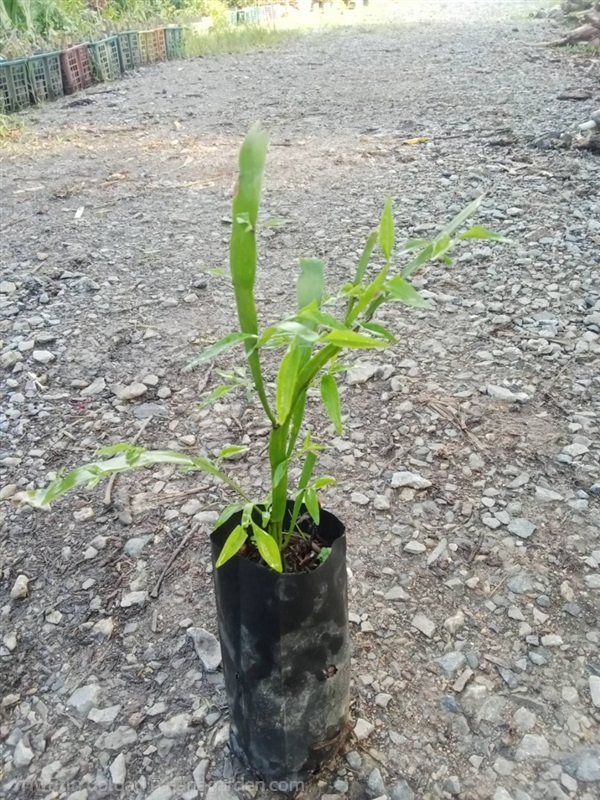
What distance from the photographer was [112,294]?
113 inches

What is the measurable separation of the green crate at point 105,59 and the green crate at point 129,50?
0.12 meters

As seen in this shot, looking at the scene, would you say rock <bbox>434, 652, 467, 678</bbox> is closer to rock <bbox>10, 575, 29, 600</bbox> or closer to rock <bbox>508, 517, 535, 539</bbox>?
rock <bbox>508, 517, 535, 539</bbox>

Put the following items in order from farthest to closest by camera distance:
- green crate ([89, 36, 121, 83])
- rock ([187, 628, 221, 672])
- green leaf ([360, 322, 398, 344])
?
1. green crate ([89, 36, 121, 83])
2. rock ([187, 628, 221, 672])
3. green leaf ([360, 322, 398, 344])

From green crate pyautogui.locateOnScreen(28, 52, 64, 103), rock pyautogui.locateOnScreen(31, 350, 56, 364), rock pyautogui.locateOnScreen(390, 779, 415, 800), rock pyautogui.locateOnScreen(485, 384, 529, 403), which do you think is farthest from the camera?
green crate pyautogui.locateOnScreen(28, 52, 64, 103)

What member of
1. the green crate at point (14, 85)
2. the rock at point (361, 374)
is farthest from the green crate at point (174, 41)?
the rock at point (361, 374)

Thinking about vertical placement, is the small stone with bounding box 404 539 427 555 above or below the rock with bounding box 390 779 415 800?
below

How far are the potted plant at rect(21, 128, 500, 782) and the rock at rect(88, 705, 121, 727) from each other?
0.84ft

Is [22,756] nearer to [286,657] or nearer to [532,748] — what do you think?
[286,657]

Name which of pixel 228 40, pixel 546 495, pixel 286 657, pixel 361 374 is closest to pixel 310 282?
pixel 286 657

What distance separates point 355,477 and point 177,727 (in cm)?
79

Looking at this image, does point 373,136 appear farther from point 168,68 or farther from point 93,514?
point 168,68

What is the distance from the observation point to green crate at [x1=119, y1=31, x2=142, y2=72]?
778 centimetres

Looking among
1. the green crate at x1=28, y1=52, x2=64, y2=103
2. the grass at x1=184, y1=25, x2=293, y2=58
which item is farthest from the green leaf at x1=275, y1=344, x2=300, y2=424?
the grass at x1=184, y1=25, x2=293, y2=58

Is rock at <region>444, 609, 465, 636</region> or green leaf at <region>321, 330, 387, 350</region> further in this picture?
rock at <region>444, 609, 465, 636</region>
